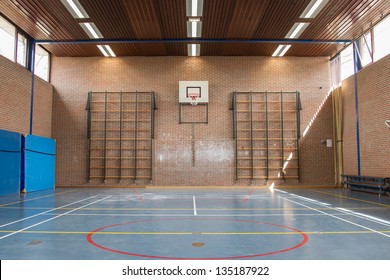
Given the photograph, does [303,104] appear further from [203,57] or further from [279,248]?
[279,248]

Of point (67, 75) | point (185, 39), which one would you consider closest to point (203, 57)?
point (185, 39)

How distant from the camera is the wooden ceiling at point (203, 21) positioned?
1388cm

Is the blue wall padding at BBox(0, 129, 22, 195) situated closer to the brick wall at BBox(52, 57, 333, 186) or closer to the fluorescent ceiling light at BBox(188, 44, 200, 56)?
the brick wall at BBox(52, 57, 333, 186)

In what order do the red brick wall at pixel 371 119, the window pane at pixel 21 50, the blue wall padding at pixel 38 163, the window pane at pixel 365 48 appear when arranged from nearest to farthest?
the red brick wall at pixel 371 119, the blue wall padding at pixel 38 163, the window pane at pixel 365 48, the window pane at pixel 21 50

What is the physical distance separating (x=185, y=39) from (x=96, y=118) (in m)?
7.53

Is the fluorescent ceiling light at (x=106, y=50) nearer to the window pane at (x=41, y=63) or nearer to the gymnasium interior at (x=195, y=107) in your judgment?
the gymnasium interior at (x=195, y=107)

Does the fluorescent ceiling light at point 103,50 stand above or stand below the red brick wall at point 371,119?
above

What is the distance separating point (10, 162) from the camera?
1527cm

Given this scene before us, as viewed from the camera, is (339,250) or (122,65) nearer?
(339,250)

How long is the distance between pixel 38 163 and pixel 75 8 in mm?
8489

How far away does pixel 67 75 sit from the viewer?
68.2 ft

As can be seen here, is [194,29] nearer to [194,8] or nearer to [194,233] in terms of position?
[194,8]

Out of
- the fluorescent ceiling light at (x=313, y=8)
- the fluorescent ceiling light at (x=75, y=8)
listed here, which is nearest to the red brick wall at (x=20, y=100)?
the fluorescent ceiling light at (x=75, y=8)

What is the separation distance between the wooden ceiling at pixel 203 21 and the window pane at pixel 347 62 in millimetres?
598
